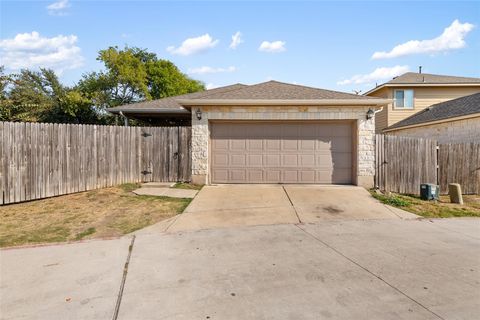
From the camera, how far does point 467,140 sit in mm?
11266

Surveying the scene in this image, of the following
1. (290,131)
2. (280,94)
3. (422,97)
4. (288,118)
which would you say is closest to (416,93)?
(422,97)

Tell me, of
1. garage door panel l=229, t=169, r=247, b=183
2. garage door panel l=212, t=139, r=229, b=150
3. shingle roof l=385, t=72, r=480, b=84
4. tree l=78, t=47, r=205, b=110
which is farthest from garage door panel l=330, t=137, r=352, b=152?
tree l=78, t=47, r=205, b=110

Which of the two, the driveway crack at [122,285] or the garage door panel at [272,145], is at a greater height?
A: the garage door panel at [272,145]

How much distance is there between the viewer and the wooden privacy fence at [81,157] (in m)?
7.00

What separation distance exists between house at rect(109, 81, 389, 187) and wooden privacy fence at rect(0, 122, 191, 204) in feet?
Answer: 2.88

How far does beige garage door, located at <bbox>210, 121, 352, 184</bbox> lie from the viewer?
9719 mm

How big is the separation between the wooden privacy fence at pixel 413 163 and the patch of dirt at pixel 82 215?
22.0ft

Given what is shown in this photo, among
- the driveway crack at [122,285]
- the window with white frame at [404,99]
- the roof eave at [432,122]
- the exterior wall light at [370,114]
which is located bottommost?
the driveway crack at [122,285]

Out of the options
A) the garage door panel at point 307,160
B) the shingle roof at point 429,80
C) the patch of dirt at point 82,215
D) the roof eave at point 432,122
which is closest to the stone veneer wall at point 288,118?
the garage door panel at point 307,160

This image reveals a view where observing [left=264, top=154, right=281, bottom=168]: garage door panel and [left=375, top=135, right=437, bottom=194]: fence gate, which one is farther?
[left=264, top=154, right=281, bottom=168]: garage door panel

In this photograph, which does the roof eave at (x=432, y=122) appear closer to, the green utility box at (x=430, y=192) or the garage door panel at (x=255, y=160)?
the green utility box at (x=430, y=192)

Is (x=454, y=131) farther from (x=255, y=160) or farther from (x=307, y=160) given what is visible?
(x=255, y=160)

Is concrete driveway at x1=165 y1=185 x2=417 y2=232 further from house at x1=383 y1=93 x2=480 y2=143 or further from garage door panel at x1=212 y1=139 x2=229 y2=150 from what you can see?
house at x1=383 y1=93 x2=480 y2=143

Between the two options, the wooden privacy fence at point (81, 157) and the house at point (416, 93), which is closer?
the wooden privacy fence at point (81, 157)
